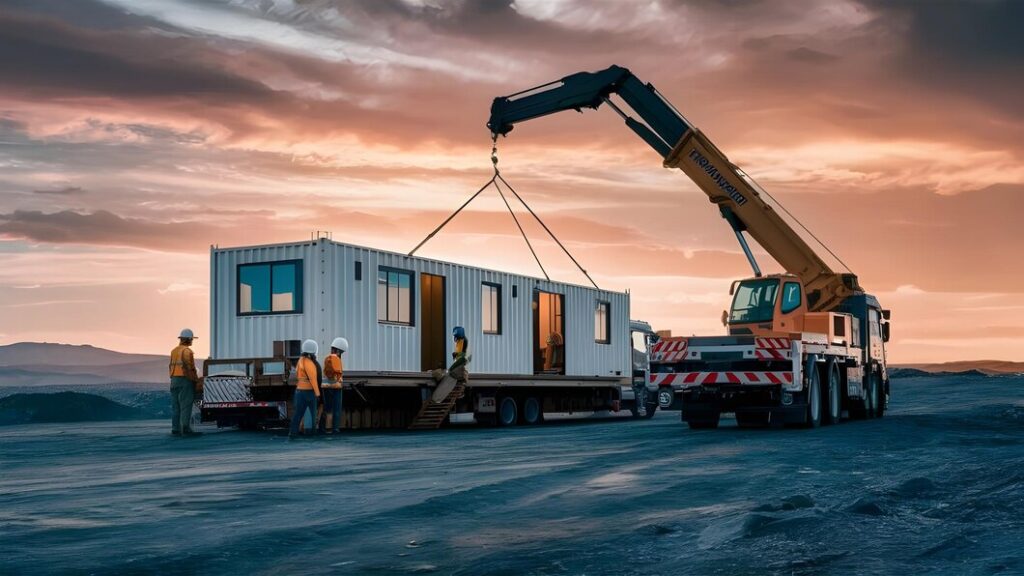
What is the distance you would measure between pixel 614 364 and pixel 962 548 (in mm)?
26066

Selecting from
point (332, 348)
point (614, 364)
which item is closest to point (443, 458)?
point (332, 348)

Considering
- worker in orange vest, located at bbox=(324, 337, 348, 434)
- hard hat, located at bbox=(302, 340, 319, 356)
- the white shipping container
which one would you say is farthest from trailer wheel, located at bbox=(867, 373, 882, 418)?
hard hat, located at bbox=(302, 340, 319, 356)

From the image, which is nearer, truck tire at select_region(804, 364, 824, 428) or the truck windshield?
truck tire at select_region(804, 364, 824, 428)

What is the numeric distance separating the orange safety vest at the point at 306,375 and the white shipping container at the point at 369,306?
94.3 inches

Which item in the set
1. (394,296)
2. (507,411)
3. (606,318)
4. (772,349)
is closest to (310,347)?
(394,296)

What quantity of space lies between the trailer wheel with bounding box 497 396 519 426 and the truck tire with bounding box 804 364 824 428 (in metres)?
8.01

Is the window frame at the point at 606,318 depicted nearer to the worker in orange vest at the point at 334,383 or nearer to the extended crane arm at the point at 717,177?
the extended crane arm at the point at 717,177

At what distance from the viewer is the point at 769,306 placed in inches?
949

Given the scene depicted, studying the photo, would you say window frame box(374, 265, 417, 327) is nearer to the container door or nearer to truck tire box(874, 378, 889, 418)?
the container door

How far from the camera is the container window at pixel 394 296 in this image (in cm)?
2486

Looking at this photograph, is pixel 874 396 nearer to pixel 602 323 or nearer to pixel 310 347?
pixel 602 323

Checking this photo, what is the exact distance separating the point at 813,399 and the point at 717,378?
204 cm

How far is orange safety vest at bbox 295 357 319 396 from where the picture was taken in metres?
20.9

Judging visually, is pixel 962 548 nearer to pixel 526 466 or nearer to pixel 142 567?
pixel 142 567
